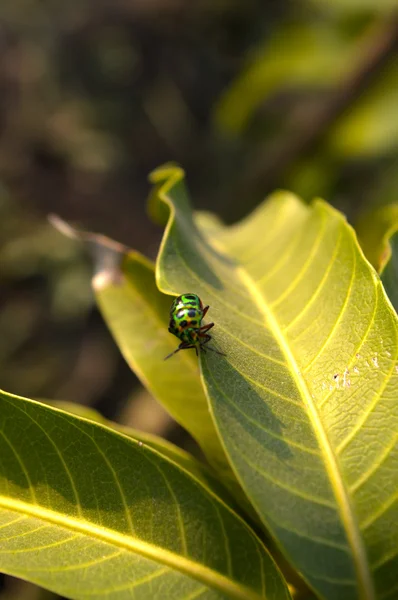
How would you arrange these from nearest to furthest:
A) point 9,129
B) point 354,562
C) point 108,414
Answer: point 354,562
point 108,414
point 9,129

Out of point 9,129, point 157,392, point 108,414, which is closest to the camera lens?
point 157,392

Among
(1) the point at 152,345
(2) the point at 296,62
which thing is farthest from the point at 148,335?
(2) the point at 296,62

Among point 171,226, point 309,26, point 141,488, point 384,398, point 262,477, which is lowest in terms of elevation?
point 141,488

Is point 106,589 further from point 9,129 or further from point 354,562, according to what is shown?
Result: point 9,129

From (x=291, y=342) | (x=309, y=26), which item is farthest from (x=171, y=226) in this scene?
(x=309, y=26)

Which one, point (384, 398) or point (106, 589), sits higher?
point (384, 398)

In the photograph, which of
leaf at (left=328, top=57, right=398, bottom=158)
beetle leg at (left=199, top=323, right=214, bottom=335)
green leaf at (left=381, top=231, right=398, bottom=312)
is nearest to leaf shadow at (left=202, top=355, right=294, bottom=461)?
beetle leg at (left=199, top=323, right=214, bottom=335)
